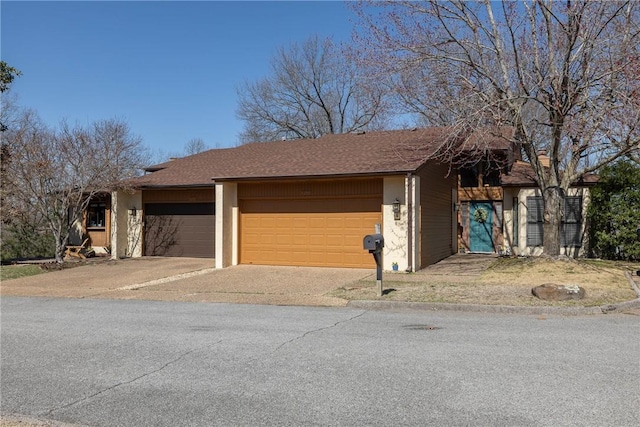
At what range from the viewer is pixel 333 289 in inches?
487

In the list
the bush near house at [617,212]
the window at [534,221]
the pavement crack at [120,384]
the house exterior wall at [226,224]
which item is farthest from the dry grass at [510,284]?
the house exterior wall at [226,224]

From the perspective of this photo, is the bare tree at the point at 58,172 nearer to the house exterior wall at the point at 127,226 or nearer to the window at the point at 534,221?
the house exterior wall at the point at 127,226

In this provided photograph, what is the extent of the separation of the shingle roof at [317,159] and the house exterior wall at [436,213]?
916mm

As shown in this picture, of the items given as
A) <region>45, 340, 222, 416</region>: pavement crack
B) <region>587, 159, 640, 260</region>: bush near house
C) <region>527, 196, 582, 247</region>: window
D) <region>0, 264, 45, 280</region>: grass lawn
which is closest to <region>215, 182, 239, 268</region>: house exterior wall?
<region>0, 264, 45, 280</region>: grass lawn

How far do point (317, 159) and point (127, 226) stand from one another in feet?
28.6

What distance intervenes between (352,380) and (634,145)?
1207 cm

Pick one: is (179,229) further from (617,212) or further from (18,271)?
(617,212)

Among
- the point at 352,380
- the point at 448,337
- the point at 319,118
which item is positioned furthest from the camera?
the point at 319,118

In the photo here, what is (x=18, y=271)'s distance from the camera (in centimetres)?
1753

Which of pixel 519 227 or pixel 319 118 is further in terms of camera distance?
pixel 319 118

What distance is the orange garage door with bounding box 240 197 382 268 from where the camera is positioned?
53.5 feet

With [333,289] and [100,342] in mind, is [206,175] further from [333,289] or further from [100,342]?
[100,342]

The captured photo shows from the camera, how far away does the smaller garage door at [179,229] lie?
20.3 m

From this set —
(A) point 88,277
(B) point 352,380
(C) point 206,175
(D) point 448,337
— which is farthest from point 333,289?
(C) point 206,175
